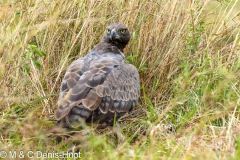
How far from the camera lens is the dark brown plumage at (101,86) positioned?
5.43 m

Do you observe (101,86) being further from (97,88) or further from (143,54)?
(143,54)

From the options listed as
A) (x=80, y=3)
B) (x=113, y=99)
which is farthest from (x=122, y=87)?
(x=80, y=3)

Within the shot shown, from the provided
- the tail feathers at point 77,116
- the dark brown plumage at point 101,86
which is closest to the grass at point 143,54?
the dark brown plumage at point 101,86

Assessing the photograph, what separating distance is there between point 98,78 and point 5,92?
3.60 feet

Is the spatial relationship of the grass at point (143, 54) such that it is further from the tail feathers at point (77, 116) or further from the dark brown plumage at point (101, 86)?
the tail feathers at point (77, 116)

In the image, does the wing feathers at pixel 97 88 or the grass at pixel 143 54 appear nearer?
the wing feathers at pixel 97 88

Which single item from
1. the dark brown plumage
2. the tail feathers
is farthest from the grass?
the tail feathers

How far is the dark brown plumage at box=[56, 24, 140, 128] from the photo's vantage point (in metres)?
5.43

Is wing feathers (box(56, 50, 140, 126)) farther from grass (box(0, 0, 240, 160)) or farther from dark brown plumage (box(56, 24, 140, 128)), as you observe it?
grass (box(0, 0, 240, 160))

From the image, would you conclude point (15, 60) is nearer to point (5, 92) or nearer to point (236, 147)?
point (5, 92)

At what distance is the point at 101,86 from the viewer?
567 cm

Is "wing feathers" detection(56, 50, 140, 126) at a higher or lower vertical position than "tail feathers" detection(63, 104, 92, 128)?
higher

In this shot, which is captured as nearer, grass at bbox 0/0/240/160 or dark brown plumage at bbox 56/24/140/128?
dark brown plumage at bbox 56/24/140/128

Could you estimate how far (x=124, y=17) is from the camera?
697 cm
